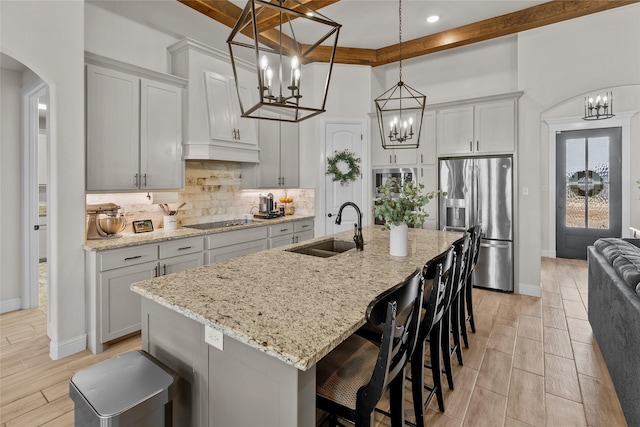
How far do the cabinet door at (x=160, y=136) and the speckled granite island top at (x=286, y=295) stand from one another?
175 centimetres

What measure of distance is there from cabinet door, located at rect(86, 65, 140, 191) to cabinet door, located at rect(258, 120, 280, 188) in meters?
1.65

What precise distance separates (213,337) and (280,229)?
3.28 meters

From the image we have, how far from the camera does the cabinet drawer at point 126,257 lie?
2812 millimetres

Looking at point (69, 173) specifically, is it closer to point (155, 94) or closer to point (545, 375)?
point (155, 94)

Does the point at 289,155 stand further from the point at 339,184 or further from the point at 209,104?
the point at 209,104

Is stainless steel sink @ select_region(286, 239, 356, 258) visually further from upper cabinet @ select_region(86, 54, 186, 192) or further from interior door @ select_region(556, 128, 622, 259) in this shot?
interior door @ select_region(556, 128, 622, 259)

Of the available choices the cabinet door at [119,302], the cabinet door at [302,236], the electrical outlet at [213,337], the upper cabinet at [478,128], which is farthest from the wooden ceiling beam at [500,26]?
the electrical outlet at [213,337]

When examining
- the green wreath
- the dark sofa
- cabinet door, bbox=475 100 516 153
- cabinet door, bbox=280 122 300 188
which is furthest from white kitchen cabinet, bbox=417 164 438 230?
the dark sofa

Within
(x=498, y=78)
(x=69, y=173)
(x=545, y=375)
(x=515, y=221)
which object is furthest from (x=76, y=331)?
(x=498, y=78)

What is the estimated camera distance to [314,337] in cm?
111

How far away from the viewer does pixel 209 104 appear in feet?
12.5

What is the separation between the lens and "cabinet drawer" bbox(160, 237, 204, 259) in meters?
3.23

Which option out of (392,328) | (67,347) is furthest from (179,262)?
(392,328)

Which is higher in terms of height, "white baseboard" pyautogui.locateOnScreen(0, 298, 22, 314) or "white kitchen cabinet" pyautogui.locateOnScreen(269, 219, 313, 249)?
"white kitchen cabinet" pyautogui.locateOnScreen(269, 219, 313, 249)
